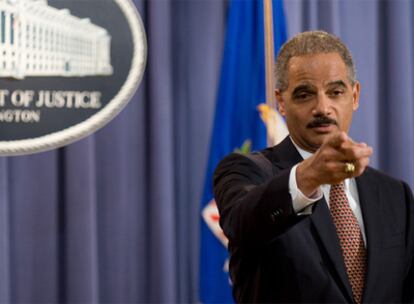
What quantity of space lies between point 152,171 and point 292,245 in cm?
184

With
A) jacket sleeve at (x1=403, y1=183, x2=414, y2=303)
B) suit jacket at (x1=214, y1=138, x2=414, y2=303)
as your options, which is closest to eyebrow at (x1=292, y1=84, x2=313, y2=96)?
suit jacket at (x1=214, y1=138, x2=414, y2=303)

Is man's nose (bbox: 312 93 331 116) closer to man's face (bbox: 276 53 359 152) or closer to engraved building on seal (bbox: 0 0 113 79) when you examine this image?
man's face (bbox: 276 53 359 152)

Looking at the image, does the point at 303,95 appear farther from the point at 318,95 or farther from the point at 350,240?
the point at 350,240

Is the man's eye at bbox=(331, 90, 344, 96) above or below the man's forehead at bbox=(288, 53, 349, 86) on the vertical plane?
below

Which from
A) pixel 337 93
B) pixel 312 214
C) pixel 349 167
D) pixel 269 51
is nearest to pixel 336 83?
pixel 337 93

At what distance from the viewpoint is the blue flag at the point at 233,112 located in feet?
9.89

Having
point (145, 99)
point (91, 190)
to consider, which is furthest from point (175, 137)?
point (91, 190)

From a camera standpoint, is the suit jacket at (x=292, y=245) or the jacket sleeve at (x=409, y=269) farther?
the jacket sleeve at (x=409, y=269)

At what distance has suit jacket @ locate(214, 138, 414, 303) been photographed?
1.17 m

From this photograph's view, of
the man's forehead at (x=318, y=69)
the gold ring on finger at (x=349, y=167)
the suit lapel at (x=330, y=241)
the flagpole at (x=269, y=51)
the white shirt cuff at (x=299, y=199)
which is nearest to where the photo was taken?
the gold ring on finger at (x=349, y=167)

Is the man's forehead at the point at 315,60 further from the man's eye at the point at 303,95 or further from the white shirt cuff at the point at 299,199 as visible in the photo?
the white shirt cuff at the point at 299,199

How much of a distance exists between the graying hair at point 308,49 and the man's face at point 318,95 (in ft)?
0.04

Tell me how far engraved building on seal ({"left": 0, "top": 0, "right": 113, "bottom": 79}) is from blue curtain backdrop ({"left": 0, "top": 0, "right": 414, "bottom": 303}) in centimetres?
32

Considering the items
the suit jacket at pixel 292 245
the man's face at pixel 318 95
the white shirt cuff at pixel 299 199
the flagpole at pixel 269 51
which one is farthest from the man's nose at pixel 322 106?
the flagpole at pixel 269 51
